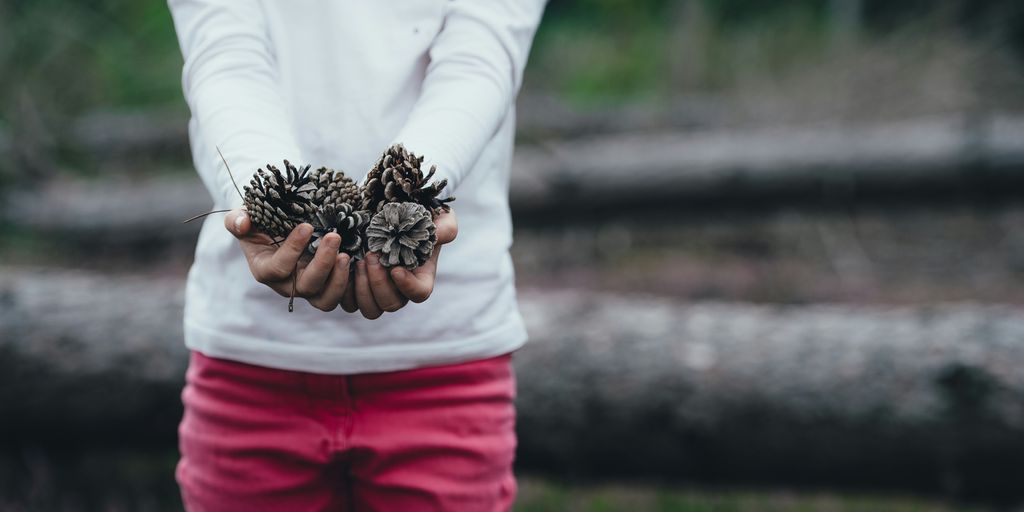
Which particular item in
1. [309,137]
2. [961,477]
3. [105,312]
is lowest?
[961,477]

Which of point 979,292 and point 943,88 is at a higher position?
point 943,88

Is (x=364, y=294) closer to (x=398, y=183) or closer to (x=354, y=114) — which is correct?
(x=398, y=183)

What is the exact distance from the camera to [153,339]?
2527 mm

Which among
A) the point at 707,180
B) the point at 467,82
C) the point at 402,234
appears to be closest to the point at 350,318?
the point at 402,234

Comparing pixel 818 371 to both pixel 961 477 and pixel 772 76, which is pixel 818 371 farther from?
pixel 772 76

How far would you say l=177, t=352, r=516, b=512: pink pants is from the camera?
1.26 m

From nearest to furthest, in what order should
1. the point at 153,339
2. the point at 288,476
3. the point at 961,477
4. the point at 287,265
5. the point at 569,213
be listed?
the point at 287,265
the point at 288,476
the point at 961,477
the point at 153,339
the point at 569,213

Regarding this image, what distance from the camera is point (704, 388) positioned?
7.66 ft

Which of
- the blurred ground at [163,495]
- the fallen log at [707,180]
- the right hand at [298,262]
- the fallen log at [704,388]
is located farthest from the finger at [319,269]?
the fallen log at [707,180]

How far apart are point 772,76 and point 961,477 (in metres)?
7.30

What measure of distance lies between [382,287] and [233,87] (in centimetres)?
38

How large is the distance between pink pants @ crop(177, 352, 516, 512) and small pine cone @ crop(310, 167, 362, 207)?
315 mm

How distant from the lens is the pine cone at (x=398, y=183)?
3.39ft

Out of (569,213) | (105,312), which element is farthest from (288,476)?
(569,213)
